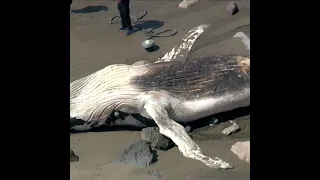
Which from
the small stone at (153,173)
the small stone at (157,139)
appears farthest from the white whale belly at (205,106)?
the small stone at (153,173)

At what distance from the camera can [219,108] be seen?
7.21 metres

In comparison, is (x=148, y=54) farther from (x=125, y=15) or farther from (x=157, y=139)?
(x=157, y=139)

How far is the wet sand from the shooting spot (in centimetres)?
594

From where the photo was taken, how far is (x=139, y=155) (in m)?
6.11

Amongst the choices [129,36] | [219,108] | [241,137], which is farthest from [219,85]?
[129,36]

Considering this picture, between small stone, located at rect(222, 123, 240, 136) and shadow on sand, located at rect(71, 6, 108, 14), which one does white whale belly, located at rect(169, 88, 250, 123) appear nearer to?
small stone, located at rect(222, 123, 240, 136)

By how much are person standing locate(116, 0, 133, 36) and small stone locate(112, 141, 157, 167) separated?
4254 mm

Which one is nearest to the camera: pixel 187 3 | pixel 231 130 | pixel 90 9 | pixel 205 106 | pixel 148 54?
pixel 231 130

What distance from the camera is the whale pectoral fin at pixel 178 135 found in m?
6.05

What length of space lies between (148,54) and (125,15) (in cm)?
136

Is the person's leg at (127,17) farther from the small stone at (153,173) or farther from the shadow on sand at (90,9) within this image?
the small stone at (153,173)

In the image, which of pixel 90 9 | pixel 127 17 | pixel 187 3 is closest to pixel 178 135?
pixel 127 17

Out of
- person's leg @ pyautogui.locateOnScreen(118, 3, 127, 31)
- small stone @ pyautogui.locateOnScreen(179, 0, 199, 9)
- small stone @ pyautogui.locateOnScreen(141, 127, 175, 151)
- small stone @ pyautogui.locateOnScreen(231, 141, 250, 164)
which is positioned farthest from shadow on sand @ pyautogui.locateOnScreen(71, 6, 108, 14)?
small stone @ pyautogui.locateOnScreen(231, 141, 250, 164)
